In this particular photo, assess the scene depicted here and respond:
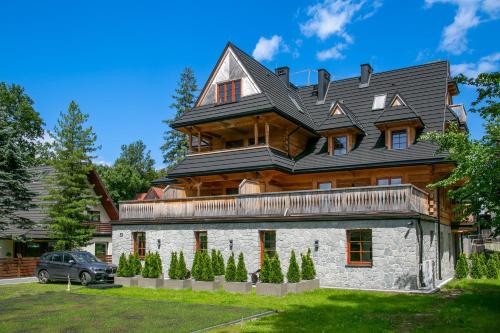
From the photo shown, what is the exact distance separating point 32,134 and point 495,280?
46.7 metres

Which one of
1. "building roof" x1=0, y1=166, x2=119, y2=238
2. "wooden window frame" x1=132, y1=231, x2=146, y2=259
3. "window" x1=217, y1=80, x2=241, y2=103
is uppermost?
"window" x1=217, y1=80, x2=241, y2=103

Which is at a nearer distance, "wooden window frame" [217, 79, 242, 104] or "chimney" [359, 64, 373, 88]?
"wooden window frame" [217, 79, 242, 104]

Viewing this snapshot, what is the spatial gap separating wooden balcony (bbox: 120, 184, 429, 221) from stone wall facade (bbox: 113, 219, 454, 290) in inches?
21.2

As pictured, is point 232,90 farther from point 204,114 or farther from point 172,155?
point 172,155

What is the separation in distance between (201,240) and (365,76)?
14851mm

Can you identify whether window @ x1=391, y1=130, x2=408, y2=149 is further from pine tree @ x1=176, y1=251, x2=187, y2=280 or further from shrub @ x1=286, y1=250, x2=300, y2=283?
pine tree @ x1=176, y1=251, x2=187, y2=280

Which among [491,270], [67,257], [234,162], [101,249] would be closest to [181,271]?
[234,162]

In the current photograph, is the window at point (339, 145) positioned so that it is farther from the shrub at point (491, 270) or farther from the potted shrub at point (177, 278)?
the potted shrub at point (177, 278)

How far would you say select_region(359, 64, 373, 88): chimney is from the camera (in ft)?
102

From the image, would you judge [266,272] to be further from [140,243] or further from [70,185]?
[70,185]

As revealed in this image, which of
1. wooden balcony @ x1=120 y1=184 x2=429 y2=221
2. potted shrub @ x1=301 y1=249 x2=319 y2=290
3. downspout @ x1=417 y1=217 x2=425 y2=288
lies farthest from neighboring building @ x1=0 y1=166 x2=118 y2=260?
downspout @ x1=417 y1=217 x2=425 y2=288

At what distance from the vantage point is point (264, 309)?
1521 centimetres

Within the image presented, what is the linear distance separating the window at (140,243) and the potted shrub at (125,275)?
11.2ft

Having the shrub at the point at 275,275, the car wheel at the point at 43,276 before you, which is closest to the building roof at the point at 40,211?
the car wheel at the point at 43,276
